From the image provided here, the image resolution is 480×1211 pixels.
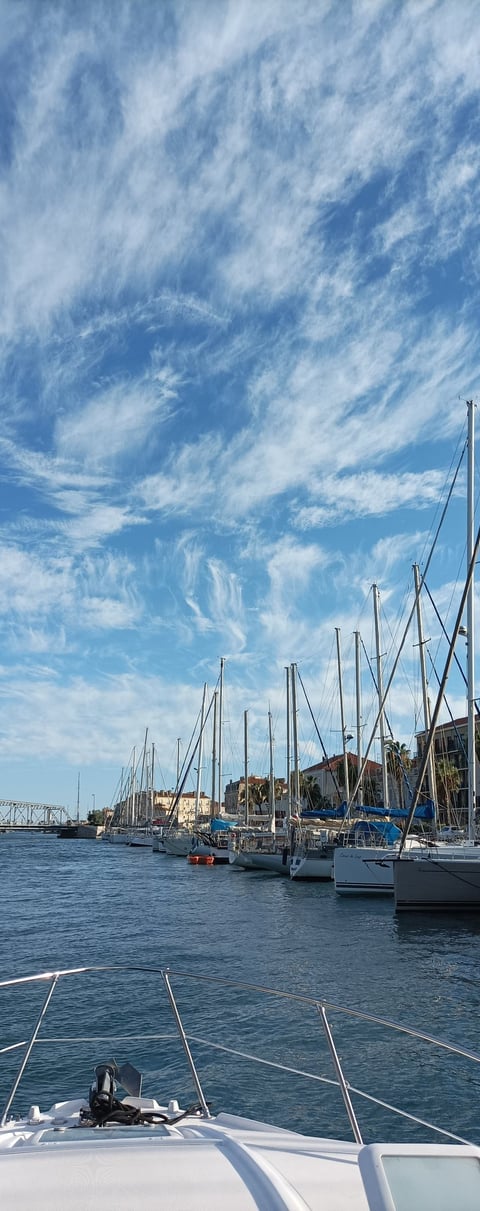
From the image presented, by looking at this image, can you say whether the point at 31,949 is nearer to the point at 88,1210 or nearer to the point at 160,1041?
the point at 160,1041

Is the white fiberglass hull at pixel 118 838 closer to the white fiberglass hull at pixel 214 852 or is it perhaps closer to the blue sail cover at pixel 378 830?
the white fiberglass hull at pixel 214 852

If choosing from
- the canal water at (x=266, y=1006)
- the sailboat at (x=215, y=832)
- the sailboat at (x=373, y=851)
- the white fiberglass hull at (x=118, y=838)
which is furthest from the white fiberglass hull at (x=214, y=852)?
the white fiberglass hull at (x=118, y=838)

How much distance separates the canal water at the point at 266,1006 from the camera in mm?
9930

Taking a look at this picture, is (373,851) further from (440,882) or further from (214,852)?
(214,852)

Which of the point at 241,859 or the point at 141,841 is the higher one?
the point at 241,859

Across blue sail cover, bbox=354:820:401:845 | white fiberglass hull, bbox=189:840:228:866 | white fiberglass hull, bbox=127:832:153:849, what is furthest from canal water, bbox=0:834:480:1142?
white fiberglass hull, bbox=127:832:153:849

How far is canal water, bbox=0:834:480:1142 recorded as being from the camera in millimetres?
9930

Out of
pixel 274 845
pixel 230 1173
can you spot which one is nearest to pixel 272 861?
pixel 274 845

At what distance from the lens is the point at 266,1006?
14281 mm

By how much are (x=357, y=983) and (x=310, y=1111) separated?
24.1ft

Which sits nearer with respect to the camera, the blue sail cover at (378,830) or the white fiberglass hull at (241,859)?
the blue sail cover at (378,830)

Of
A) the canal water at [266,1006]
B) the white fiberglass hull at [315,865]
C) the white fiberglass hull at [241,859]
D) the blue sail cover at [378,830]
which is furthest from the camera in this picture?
the white fiberglass hull at [241,859]

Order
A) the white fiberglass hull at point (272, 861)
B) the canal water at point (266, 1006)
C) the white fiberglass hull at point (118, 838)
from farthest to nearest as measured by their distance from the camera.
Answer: the white fiberglass hull at point (118, 838) < the white fiberglass hull at point (272, 861) < the canal water at point (266, 1006)

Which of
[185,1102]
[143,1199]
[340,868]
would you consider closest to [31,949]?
[185,1102]
